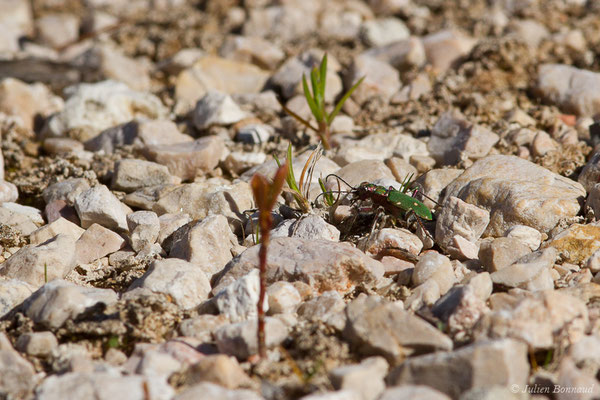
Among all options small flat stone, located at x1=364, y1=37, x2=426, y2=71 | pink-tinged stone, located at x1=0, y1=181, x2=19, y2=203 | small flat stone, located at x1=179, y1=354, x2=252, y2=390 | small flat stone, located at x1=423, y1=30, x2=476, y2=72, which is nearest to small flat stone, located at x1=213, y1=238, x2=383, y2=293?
small flat stone, located at x1=179, y1=354, x2=252, y2=390

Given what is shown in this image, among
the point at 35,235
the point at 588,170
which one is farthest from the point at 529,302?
the point at 35,235

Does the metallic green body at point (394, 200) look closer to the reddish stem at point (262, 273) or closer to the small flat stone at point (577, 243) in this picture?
the small flat stone at point (577, 243)

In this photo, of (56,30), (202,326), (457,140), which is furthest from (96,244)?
(56,30)

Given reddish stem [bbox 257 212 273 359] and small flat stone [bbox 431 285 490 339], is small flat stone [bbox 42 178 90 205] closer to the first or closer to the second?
reddish stem [bbox 257 212 273 359]

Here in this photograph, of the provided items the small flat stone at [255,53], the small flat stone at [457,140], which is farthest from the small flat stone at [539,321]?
the small flat stone at [255,53]

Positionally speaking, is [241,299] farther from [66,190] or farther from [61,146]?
[61,146]

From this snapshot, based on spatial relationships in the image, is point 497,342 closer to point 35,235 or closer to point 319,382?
point 319,382
